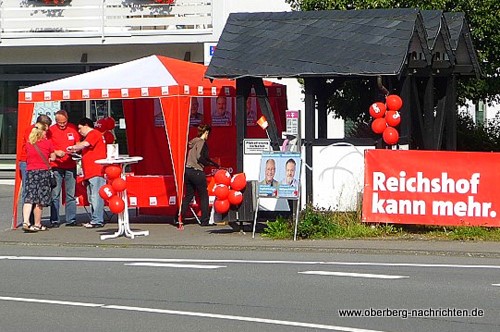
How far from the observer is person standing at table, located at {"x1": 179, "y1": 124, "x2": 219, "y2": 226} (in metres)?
18.0

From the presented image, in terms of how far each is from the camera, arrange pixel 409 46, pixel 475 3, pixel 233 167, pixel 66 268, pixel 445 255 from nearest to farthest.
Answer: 1. pixel 66 268
2. pixel 445 255
3. pixel 409 46
4. pixel 233 167
5. pixel 475 3

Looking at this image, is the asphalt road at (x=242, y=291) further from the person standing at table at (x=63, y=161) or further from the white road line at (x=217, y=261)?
the person standing at table at (x=63, y=161)

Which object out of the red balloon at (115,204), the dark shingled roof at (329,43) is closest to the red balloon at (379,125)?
the dark shingled roof at (329,43)

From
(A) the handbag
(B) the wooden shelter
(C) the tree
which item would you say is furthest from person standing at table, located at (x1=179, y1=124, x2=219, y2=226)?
(C) the tree

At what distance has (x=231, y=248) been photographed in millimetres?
15445

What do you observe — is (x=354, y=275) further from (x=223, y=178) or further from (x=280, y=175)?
(x=223, y=178)

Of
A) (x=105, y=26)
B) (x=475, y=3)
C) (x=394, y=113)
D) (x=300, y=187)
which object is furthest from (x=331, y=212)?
(x=105, y=26)

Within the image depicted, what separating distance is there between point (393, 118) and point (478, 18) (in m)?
6.87

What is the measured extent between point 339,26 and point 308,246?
4.11 m

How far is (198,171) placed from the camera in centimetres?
1809

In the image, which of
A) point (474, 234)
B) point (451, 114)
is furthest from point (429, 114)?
point (474, 234)

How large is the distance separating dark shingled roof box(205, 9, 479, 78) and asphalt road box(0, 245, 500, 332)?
3.15m

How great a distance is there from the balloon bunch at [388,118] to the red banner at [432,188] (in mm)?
435

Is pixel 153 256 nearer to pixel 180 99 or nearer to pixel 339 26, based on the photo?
pixel 180 99
